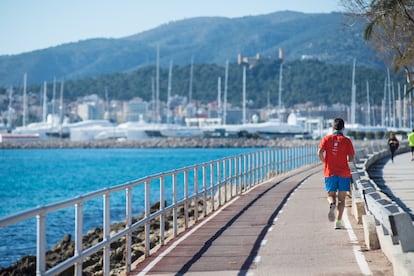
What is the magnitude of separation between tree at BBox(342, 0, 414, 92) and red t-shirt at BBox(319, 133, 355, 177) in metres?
10.2

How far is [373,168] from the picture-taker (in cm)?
4025

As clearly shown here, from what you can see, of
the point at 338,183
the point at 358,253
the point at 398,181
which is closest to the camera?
the point at 358,253

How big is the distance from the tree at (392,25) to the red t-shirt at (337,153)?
10162 millimetres

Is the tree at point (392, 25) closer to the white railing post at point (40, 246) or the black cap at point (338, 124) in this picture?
the black cap at point (338, 124)

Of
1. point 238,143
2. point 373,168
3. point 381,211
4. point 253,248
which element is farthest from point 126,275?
point 238,143

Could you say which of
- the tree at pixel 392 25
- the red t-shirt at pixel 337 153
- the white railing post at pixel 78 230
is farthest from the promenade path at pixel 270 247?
the tree at pixel 392 25

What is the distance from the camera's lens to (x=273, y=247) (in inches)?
564

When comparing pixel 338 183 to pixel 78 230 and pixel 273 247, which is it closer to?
pixel 273 247

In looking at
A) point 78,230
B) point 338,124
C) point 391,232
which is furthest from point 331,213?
point 78,230

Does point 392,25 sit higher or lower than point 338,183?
higher

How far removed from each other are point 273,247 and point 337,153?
2.25 meters

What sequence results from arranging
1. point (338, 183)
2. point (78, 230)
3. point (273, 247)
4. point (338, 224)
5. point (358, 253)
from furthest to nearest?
1. point (338, 224)
2. point (338, 183)
3. point (273, 247)
4. point (358, 253)
5. point (78, 230)

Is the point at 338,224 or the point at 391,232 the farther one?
the point at 338,224

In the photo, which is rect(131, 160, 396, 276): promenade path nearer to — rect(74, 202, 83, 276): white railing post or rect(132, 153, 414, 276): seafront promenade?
rect(132, 153, 414, 276): seafront promenade
